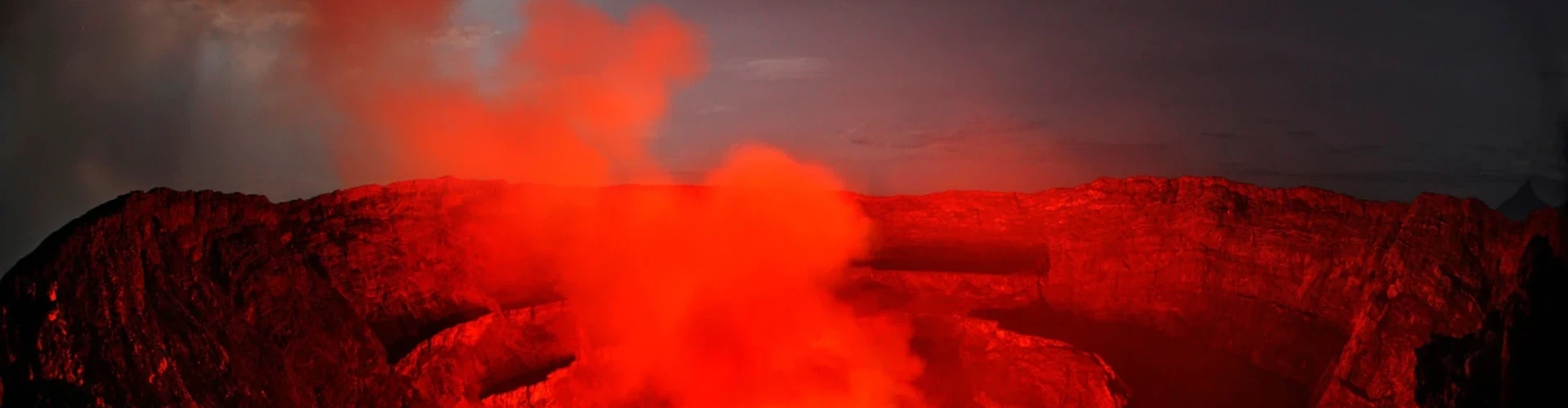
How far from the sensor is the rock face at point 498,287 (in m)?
16.9

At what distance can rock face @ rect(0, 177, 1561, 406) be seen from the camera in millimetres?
16859

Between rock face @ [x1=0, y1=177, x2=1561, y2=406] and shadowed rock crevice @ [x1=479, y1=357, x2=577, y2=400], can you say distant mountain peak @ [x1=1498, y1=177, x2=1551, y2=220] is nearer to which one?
rock face @ [x1=0, y1=177, x2=1561, y2=406]

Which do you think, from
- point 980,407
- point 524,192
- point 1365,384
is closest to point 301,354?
point 524,192

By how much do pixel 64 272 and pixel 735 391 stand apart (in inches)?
928

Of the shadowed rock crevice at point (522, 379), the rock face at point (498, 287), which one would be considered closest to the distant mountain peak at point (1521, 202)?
the rock face at point (498, 287)

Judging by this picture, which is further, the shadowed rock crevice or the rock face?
the shadowed rock crevice

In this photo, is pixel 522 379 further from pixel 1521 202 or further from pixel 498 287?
pixel 1521 202

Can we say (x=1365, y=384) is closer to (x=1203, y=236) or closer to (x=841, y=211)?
(x=1203, y=236)

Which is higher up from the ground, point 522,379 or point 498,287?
point 498,287

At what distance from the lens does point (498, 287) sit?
108 ft

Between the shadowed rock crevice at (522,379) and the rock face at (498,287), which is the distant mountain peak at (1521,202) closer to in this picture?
the rock face at (498,287)

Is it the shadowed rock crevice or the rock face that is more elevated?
the rock face

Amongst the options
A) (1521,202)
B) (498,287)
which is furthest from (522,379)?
(1521,202)

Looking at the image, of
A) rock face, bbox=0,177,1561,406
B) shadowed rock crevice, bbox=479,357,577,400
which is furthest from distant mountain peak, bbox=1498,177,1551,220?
shadowed rock crevice, bbox=479,357,577,400
